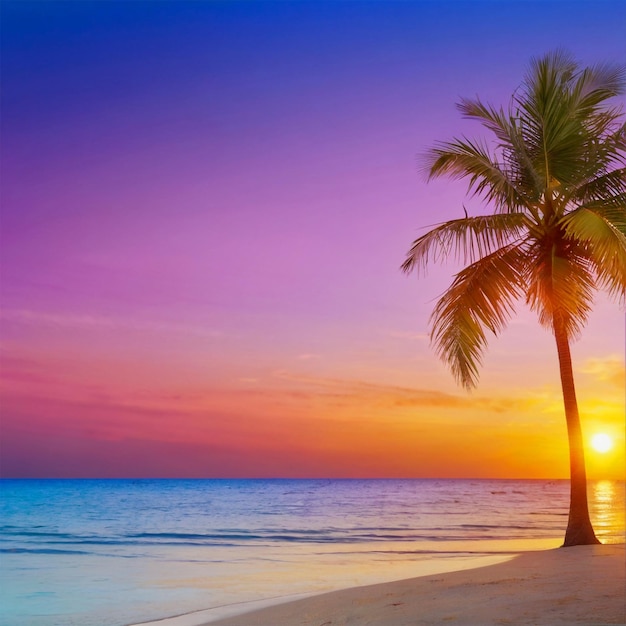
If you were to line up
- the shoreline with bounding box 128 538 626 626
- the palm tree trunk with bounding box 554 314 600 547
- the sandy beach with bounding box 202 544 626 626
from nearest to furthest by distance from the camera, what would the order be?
the sandy beach with bounding box 202 544 626 626 < the shoreline with bounding box 128 538 626 626 < the palm tree trunk with bounding box 554 314 600 547

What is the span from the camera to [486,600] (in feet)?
26.7

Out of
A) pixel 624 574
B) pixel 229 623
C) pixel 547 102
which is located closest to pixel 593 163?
pixel 547 102

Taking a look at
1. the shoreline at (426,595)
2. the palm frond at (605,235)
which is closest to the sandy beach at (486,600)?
the shoreline at (426,595)

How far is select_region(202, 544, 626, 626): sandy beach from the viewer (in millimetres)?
7133

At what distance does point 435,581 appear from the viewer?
1029cm

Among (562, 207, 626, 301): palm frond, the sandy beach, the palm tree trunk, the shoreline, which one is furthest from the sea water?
(562, 207, 626, 301): palm frond

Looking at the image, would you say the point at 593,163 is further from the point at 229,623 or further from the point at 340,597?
the point at 229,623

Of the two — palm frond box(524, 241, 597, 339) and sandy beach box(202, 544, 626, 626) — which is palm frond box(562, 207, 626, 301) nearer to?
palm frond box(524, 241, 597, 339)

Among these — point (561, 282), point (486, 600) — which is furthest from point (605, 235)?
point (486, 600)

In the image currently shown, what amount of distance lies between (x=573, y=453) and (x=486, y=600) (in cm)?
665

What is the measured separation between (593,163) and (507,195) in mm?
1792

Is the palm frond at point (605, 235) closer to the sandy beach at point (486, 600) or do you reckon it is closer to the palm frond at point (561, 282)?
the palm frond at point (561, 282)

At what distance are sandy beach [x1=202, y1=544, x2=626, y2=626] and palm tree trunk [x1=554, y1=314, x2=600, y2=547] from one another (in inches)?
86.5

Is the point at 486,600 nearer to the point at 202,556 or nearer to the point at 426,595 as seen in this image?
the point at 426,595
